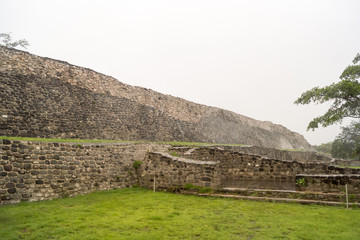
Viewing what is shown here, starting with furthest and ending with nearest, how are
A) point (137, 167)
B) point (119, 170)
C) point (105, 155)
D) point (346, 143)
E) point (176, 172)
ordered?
point (346, 143)
point (137, 167)
point (119, 170)
point (105, 155)
point (176, 172)

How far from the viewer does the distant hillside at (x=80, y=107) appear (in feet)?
43.3

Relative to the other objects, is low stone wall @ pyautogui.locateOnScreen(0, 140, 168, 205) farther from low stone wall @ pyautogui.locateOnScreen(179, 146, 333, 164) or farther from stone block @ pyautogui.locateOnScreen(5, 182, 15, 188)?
low stone wall @ pyautogui.locateOnScreen(179, 146, 333, 164)

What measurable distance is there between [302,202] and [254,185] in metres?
3.01

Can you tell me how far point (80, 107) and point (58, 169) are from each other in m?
7.11

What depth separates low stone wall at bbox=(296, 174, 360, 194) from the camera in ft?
30.9

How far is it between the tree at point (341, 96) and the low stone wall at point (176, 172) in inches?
358

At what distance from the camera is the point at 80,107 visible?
Answer: 16.2 meters

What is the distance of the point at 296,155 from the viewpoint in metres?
30.8

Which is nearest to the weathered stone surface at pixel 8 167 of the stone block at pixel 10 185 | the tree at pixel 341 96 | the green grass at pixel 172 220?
the stone block at pixel 10 185

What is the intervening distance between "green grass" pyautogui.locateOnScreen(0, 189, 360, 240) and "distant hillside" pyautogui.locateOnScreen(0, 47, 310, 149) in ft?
19.8

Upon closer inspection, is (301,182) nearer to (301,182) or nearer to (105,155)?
(301,182)

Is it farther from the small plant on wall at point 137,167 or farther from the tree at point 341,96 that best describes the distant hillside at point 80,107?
the tree at point 341,96

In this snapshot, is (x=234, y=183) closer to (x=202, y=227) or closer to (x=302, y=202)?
(x=302, y=202)

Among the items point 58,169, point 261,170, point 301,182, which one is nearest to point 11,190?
point 58,169
